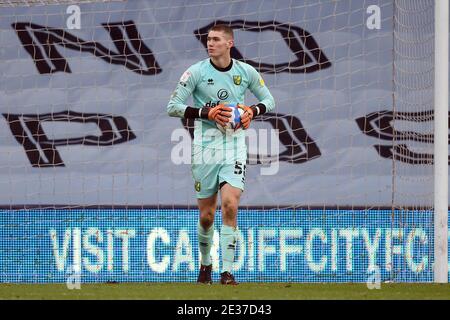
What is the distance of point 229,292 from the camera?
20.6ft

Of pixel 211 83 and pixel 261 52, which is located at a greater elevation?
pixel 261 52

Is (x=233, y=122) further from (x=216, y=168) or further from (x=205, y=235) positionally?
A: (x=205, y=235)

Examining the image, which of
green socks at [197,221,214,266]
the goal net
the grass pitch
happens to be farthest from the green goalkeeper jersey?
the goal net

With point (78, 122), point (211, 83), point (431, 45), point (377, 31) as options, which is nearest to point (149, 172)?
point (78, 122)

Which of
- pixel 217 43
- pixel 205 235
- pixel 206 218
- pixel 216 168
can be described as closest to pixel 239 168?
pixel 216 168

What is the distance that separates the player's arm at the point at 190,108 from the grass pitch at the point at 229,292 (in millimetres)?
1046

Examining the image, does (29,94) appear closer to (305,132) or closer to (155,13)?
(155,13)

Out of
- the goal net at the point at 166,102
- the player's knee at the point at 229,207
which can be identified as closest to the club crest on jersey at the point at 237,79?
the player's knee at the point at 229,207

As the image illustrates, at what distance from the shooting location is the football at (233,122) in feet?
22.3

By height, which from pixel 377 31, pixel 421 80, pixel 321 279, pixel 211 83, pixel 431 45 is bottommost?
pixel 321 279

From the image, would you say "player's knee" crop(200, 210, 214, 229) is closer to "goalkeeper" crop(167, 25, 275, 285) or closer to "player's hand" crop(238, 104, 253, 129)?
"goalkeeper" crop(167, 25, 275, 285)

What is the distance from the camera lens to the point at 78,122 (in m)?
12.9

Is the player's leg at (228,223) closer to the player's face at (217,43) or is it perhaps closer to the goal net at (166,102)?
the player's face at (217,43)

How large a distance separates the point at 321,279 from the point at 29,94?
17.3 feet
